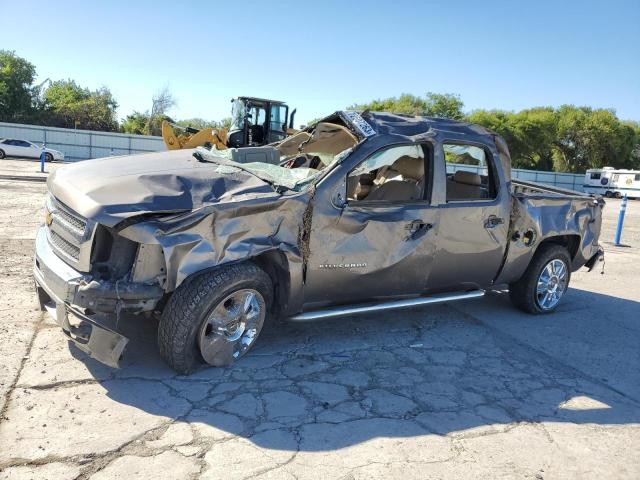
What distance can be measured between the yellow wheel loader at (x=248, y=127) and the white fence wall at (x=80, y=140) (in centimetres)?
1982

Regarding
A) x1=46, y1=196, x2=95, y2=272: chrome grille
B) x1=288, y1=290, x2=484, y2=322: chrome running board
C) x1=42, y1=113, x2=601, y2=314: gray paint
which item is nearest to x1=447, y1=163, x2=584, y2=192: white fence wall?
x1=42, y1=113, x2=601, y2=314: gray paint

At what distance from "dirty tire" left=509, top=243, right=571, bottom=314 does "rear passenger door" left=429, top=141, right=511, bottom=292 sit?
0.68m

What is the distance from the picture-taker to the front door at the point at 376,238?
13.6ft

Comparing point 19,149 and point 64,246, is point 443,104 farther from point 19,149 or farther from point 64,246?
point 64,246

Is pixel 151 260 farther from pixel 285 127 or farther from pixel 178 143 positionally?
pixel 285 127

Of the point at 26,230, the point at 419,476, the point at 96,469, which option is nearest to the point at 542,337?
the point at 419,476

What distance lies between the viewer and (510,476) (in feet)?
9.93

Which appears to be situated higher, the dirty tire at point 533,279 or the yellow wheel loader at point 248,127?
the yellow wheel loader at point 248,127

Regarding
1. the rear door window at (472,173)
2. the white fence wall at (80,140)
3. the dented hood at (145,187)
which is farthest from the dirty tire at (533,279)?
the white fence wall at (80,140)

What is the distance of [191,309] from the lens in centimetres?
359

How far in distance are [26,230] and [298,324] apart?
5380 millimetres

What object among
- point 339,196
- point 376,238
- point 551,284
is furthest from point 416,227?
point 551,284

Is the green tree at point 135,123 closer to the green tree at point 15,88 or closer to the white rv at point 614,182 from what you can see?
the green tree at point 15,88

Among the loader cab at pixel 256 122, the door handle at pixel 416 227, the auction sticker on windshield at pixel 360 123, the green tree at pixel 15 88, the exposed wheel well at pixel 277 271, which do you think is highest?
the green tree at pixel 15 88
